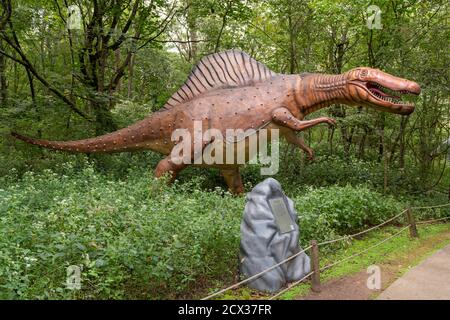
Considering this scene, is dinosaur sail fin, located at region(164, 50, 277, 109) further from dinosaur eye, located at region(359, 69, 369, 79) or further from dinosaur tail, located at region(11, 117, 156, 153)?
dinosaur eye, located at region(359, 69, 369, 79)

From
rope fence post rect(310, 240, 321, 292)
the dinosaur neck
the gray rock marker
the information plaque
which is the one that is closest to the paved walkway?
rope fence post rect(310, 240, 321, 292)

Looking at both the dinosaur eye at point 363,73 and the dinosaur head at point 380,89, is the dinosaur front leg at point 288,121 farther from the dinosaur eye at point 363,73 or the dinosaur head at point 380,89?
the dinosaur eye at point 363,73

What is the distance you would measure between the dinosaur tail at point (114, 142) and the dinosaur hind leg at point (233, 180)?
58.4 inches

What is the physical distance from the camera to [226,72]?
7395 millimetres

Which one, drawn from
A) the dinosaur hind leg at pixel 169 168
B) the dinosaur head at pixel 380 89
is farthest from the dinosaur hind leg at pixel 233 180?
the dinosaur head at pixel 380 89

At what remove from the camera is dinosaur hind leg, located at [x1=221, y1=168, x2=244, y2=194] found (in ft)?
25.1

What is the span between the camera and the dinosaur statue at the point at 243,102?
6.52 meters

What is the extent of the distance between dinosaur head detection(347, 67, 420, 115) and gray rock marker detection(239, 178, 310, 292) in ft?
8.85

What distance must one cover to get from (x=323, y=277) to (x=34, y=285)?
2.89 meters

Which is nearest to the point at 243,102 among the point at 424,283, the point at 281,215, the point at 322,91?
the point at 322,91

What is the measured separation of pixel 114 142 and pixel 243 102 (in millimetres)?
2508

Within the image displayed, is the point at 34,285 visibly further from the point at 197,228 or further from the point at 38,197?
the point at 38,197

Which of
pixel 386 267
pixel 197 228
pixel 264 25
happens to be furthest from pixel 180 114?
pixel 264 25

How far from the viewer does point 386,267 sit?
5.12 metres
